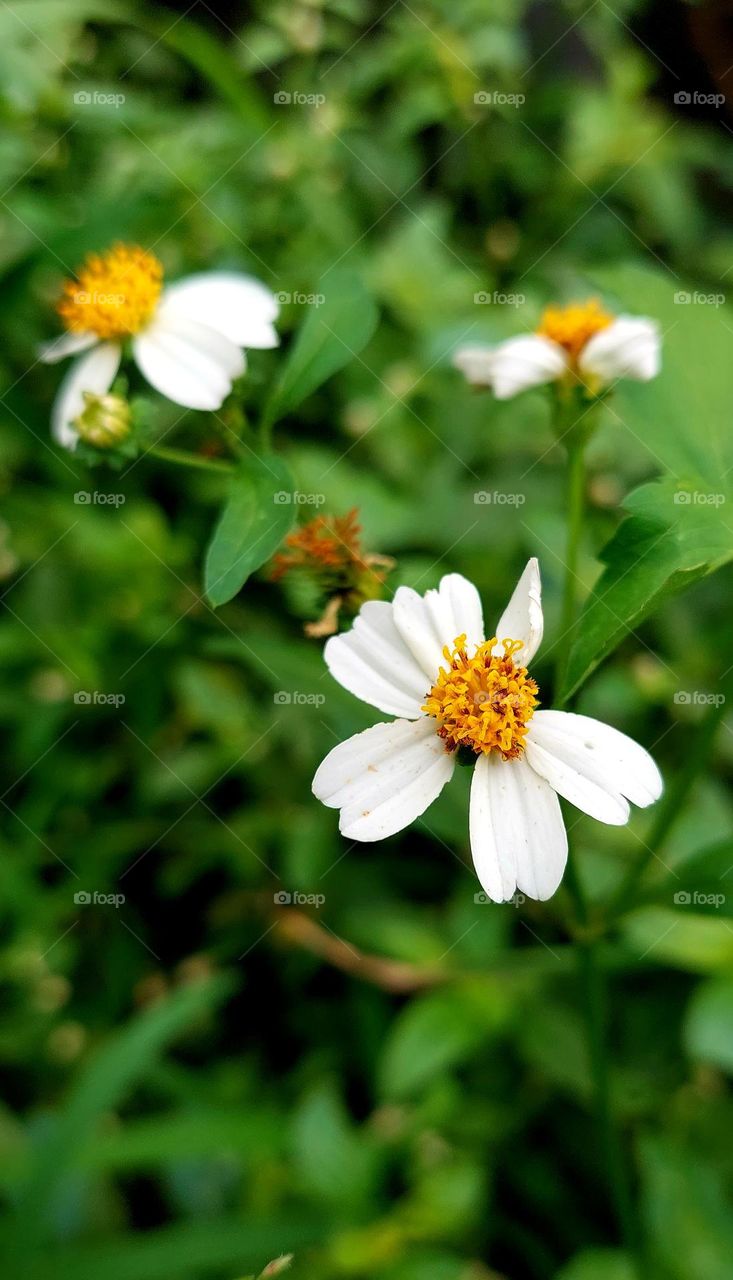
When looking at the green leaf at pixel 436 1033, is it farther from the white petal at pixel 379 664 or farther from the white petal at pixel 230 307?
the white petal at pixel 230 307

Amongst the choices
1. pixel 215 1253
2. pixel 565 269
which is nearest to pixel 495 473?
pixel 565 269

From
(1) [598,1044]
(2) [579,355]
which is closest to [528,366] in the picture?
(2) [579,355]

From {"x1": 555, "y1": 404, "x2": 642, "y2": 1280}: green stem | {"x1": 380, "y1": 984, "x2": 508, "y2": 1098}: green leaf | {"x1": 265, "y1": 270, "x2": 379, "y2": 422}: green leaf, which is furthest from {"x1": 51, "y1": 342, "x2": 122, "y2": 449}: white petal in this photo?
{"x1": 380, "y1": 984, "x2": 508, "y2": 1098}: green leaf

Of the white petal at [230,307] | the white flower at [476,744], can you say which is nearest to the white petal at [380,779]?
the white flower at [476,744]

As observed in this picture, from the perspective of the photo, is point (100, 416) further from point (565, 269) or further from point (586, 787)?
point (565, 269)

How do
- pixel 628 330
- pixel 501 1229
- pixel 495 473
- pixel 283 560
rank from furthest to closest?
pixel 495 473 < pixel 501 1229 < pixel 628 330 < pixel 283 560

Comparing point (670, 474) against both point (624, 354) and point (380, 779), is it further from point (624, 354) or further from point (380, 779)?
point (380, 779)
